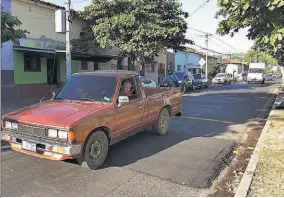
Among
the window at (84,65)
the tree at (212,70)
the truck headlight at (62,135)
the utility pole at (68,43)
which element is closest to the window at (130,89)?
the truck headlight at (62,135)

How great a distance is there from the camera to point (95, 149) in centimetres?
618

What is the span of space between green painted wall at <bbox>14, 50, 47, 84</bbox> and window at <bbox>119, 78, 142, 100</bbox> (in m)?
12.7

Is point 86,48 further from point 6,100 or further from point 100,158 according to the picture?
point 100,158

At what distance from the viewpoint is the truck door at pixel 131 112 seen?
Answer: 272 inches

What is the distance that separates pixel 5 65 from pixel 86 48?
22.3 feet

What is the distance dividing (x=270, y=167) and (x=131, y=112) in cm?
298

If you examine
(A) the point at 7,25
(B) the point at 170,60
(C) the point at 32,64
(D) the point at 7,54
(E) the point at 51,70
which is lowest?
(E) the point at 51,70

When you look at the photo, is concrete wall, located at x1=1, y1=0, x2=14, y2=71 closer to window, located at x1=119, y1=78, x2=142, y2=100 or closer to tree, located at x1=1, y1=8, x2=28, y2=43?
tree, located at x1=1, y1=8, x2=28, y2=43

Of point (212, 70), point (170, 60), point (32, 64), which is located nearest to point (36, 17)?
point (32, 64)

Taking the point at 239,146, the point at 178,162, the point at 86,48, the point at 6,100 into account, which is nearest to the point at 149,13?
the point at 86,48

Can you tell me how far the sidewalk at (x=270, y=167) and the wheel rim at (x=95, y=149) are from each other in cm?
272

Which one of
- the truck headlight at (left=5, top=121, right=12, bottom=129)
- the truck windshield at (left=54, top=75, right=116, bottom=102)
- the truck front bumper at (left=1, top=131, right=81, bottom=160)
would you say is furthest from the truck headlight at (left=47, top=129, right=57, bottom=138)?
the truck windshield at (left=54, top=75, right=116, bottom=102)

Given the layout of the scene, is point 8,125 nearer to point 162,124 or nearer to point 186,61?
point 162,124

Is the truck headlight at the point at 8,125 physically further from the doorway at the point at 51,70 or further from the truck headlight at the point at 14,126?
the doorway at the point at 51,70
